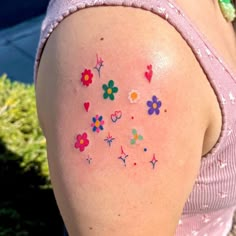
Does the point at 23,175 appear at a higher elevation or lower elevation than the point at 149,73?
lower

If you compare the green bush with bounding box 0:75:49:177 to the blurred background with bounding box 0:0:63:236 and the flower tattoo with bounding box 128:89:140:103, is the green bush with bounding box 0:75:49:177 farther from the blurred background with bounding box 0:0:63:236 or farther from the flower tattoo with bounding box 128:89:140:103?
the flower tattoo with bounding box 128:89:140:103

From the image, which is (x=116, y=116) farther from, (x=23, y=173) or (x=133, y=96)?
(x=23, y=173)

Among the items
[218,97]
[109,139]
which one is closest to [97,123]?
[109,139]

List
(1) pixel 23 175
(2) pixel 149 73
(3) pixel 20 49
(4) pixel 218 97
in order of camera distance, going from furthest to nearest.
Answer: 1. (3) pixel 20 49
2. (1) pixel 23 175
3. (4) pixel 218 97
4. (2) pixel 149 73

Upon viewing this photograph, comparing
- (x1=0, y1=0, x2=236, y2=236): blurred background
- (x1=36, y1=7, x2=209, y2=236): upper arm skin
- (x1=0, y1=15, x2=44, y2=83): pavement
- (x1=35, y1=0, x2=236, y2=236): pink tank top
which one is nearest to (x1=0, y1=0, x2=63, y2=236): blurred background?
(x1=0, y1=0, x2=236, y2=236): blurred background

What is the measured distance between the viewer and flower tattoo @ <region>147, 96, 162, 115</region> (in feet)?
3.43

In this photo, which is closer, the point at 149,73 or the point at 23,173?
the point at 149,73

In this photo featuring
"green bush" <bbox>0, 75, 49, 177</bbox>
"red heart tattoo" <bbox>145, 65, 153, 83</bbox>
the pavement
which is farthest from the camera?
the pavement

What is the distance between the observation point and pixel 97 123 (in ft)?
3.47

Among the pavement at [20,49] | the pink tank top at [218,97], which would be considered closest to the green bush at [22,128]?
the pink tank top at [218,97]

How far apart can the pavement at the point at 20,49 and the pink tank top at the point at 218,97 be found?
14.6ft

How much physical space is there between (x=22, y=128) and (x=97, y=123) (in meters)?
2.34

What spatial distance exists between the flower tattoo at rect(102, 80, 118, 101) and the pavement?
189 inches

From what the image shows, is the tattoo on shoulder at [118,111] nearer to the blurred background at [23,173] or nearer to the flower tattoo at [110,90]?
the flower tattoo at [110,90]
